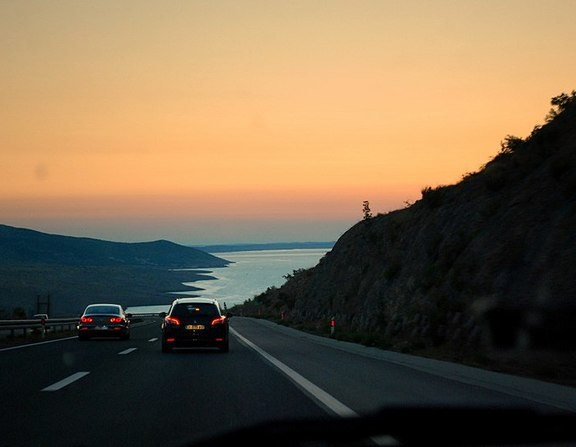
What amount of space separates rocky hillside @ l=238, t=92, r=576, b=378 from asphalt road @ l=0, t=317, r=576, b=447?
451cm

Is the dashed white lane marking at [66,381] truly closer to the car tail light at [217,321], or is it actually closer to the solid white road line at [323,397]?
the solid white road line at [323,397]

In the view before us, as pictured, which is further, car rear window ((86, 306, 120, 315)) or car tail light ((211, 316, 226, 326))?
car rear window ((86, 306, 120, 315))

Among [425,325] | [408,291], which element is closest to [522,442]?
[425,325]

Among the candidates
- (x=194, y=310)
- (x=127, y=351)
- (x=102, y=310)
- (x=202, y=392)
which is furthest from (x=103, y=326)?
(x=202, y=392)

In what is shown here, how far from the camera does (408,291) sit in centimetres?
3672

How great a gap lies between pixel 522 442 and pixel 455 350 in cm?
1894

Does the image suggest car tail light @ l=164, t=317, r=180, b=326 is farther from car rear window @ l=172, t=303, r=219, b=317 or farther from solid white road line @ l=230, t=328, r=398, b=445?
solid white road line @ l=230, t=328, r=398, b=445

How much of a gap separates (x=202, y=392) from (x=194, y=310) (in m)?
10.5

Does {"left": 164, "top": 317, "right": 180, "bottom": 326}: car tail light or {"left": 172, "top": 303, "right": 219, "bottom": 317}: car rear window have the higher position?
{"left": 172, "top": 303, "right": 219, "bottom": 317}: car rear window

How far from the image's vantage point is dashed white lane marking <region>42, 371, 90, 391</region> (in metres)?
14.1

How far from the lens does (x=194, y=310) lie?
24.1 metres

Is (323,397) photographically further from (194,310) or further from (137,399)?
(194,310)

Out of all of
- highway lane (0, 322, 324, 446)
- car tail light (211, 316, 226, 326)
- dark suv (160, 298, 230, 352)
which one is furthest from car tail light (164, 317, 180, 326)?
highway lane (0, 322, 324, 446)

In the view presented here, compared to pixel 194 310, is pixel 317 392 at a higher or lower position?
lower
